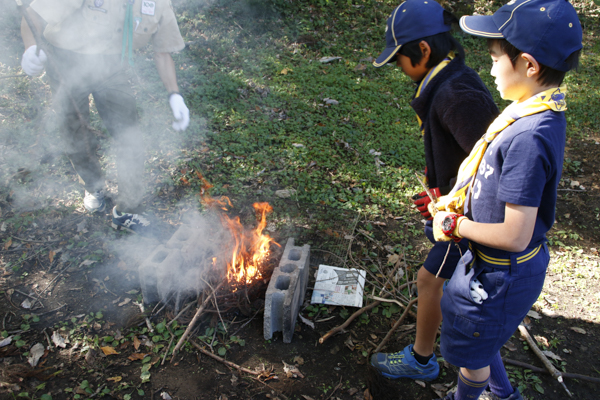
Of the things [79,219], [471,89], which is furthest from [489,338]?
[79,219]

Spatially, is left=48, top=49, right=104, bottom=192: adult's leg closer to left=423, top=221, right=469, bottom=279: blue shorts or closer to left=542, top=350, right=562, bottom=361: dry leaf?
left=423, top=221, right=469, bottom=279: blue shorts

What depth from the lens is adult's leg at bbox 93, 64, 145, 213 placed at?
11.8ft

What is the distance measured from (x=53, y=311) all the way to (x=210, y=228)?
148 cm

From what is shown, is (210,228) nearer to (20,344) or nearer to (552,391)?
(20,344)

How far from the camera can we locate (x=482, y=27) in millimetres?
1711

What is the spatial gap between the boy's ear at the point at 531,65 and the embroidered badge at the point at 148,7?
3231mm

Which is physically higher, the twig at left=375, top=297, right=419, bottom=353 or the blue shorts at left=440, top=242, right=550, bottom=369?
the blue shorts at left=440, top=242, right=550, bottom=369

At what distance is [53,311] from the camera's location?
3.11 meters

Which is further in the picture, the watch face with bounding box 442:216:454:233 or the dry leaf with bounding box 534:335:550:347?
the dry leaf with bounding box 534:335:550:347

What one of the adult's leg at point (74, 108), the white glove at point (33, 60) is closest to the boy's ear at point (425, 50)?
the adult's leg at point (74, 108)

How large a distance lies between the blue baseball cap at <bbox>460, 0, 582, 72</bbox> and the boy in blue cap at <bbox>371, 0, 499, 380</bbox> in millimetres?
523

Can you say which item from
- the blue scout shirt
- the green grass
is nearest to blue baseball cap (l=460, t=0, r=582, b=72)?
the blue scout shirt

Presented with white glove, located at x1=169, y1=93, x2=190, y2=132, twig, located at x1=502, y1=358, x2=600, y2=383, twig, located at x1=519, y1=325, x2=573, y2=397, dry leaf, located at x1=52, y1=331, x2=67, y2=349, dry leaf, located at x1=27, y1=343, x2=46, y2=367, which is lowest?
twig, located at x1=502, y1=358, x2=600, y2=383

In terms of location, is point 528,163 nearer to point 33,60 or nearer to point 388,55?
point 388,55
